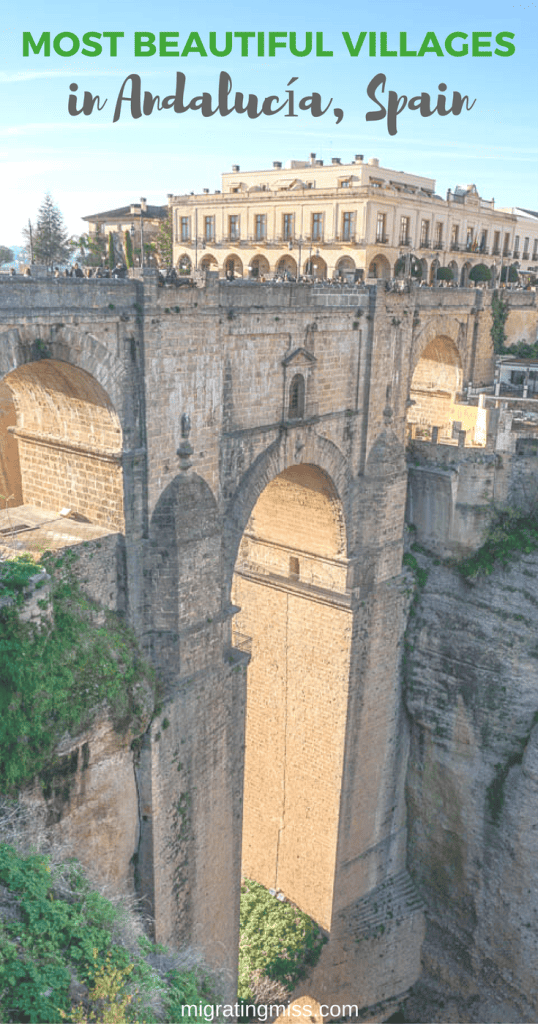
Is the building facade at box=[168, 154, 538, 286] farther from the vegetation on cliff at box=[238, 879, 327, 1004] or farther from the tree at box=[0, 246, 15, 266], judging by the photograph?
the vegetation on cliff at box=[238, 879, 327, 1004]

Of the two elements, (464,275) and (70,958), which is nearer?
(70,958)

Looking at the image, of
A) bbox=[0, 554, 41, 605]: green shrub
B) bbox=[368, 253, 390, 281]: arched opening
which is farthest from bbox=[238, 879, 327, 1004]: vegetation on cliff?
bbox=[368, 253, 390, 281]: arched opening

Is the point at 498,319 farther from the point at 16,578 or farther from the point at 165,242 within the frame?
the point at 165,242

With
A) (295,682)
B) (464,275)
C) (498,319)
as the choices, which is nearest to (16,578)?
(295,682)

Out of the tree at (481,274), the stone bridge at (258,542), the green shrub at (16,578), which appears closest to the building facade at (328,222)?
the tree at (481,274)

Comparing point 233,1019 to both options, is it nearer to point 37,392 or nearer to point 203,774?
point 203,774

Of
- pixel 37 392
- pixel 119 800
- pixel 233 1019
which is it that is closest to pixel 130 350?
pixel 37 392

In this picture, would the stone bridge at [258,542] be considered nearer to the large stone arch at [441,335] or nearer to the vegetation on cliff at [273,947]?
the large stone arch at [441,335]
